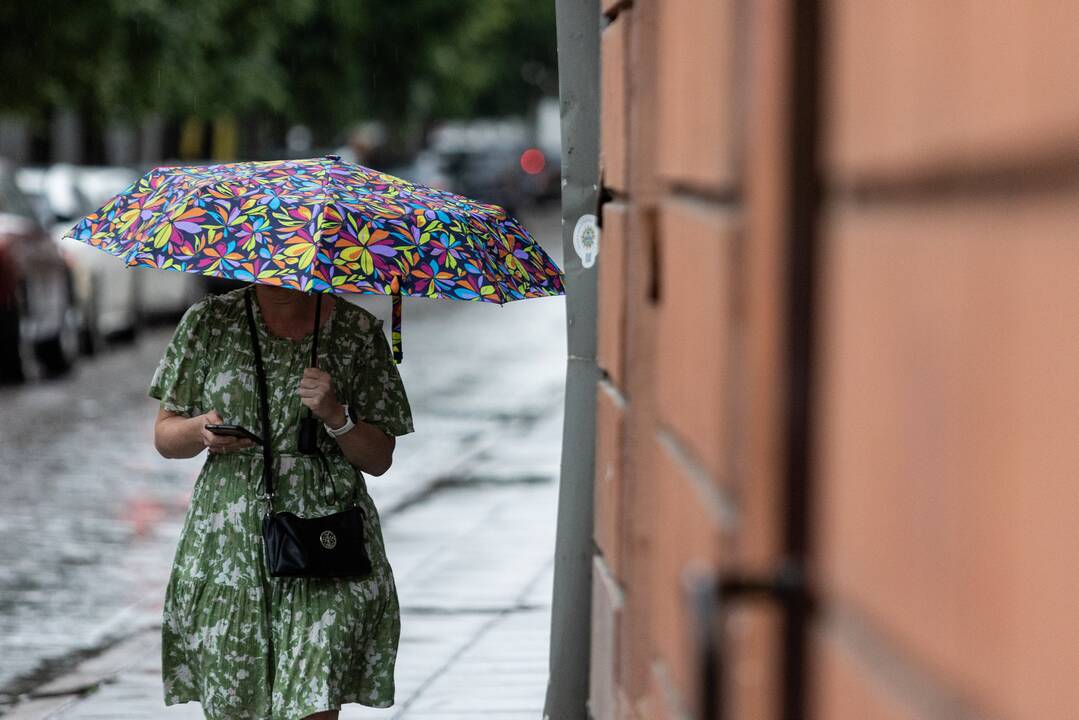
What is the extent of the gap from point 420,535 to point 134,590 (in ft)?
5.64

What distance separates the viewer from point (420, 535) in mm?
9875

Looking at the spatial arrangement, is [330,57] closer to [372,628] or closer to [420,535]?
[420,535]

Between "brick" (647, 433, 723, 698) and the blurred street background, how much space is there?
3.41 meters

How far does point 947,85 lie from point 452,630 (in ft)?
21.2

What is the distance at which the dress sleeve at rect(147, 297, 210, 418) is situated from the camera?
4566 mm

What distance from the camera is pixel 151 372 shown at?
18.3 m

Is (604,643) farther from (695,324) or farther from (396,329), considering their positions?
(695,324)

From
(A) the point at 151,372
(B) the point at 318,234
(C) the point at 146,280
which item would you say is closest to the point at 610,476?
(B) the point at 318,234

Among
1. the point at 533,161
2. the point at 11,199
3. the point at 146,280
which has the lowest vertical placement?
the point at 533,161

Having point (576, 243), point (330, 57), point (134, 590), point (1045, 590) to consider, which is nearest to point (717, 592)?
point (1045, 590)

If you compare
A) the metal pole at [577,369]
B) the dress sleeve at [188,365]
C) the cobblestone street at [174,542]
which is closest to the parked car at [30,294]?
the cobblestone street at [174,542]

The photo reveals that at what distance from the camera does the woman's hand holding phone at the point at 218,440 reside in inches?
175

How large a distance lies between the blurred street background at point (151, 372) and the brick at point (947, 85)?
5004 mm

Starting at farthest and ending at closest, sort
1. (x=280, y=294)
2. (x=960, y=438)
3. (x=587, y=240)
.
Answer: (x=587, y=240), (x=280, y=294), (x=960, y=438)
